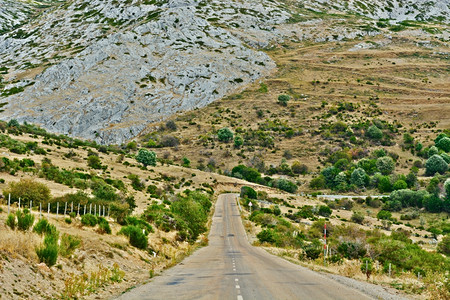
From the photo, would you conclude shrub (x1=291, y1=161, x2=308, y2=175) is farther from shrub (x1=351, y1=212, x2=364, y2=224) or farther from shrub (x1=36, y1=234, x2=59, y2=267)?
shrub (x1=36, y1=234, x2=59, y2=267)

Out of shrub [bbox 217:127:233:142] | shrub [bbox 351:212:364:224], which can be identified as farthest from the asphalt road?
shrub [bbox 217:127:233:142]

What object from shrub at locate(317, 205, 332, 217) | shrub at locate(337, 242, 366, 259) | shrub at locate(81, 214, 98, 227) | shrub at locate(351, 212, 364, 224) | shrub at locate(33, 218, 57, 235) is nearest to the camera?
shrub at locate(33, 218, 57, 235)

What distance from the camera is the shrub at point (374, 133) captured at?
116 metres

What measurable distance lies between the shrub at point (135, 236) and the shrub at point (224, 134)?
90047mm

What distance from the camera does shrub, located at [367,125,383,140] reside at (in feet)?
380

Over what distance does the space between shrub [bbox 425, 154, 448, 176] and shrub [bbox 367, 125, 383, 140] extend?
16.2m

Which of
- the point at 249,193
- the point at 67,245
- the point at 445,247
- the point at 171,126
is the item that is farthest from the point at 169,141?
the point at 67,245

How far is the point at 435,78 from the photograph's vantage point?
14800 cm

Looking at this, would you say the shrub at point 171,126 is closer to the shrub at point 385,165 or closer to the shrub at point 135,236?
the shrub at point 385,165

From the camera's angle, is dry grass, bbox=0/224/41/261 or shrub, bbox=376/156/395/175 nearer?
dry grass, bbox=0/224/41/261

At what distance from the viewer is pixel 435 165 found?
101 metres

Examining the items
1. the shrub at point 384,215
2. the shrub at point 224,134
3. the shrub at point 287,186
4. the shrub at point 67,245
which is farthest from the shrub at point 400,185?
the shrub at point 67,245

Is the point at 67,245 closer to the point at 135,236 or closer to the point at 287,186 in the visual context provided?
the point at 135,236

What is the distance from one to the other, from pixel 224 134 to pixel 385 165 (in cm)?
4323
